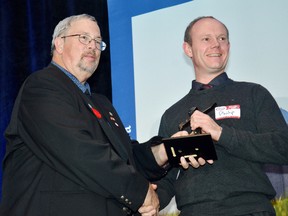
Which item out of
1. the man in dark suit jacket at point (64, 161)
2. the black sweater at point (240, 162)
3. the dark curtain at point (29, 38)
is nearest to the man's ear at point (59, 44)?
the man in dark suit jacket at point (64, 161)

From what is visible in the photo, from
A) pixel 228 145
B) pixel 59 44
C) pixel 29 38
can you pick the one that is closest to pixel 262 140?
pixel 228 145

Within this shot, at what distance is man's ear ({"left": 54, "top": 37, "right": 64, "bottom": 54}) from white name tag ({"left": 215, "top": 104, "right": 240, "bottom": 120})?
3.46ft

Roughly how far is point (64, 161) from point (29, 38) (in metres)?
2.25

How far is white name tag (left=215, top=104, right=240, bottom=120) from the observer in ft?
8.24

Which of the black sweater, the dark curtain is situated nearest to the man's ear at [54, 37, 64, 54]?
the black sweater

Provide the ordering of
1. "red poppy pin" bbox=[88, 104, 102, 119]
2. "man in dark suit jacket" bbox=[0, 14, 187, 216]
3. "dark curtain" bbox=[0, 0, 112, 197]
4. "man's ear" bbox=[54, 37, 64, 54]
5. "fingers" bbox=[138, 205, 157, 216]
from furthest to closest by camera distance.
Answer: "dark curtain" bbox=[0, 0, 112, 197] < "man's ear" bbox=[54, 37, 64, 54] < "red poppy pin" bbox=[88, 104, 102, 119] < "fingers" bbox=[138, 205, 157, 216] < "man in dark suit jacket" bbox=[0, 14, 187, 216]

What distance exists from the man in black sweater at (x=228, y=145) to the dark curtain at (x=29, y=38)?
1584 mm

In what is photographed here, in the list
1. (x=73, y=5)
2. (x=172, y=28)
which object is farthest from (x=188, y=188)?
(x=73, y=5)

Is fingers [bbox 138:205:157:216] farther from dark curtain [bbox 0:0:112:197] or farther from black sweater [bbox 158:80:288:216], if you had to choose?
dark curtain [bbox 0:0:112:197]

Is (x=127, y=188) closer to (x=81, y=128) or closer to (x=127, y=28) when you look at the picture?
(x=81, y=128)

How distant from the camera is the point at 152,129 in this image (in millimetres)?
3666

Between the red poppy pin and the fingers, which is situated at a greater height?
the red poppy pin

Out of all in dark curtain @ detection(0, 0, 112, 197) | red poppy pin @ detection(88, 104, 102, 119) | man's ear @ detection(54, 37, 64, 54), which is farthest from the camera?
dark curtain @ detection(0, 0, 112, 197)

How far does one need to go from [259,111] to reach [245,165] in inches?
12.8
